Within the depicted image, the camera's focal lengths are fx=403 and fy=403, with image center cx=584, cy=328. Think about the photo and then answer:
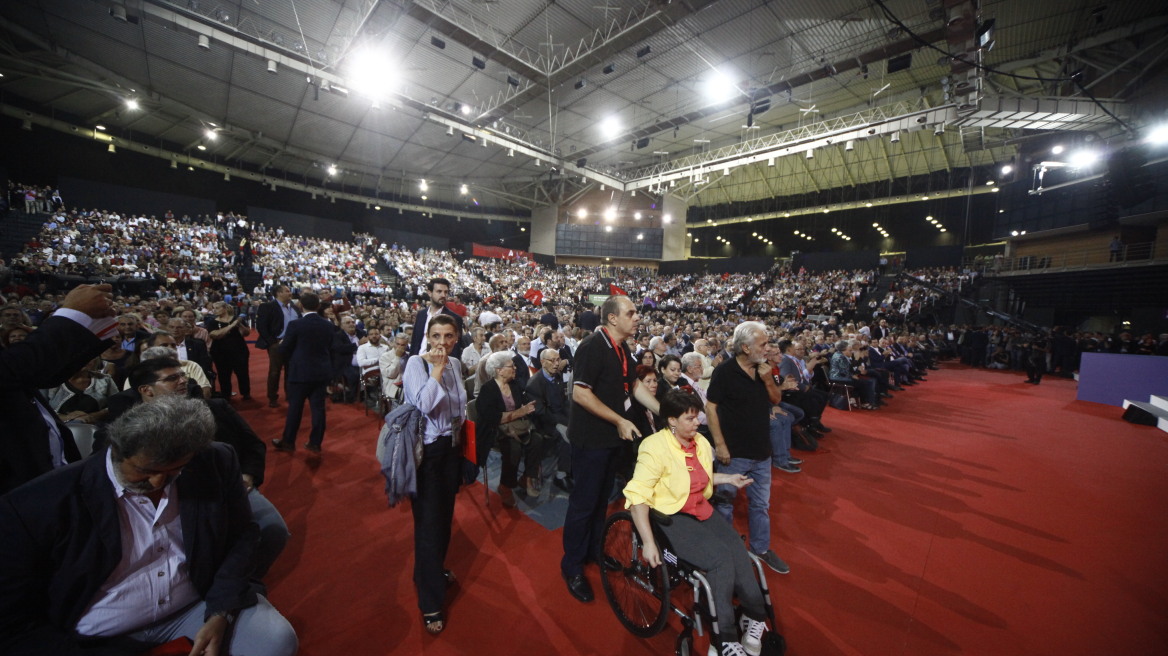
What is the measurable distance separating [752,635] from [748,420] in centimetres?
109

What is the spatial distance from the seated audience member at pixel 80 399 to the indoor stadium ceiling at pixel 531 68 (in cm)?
887

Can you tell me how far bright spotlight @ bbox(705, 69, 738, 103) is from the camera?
1187cm

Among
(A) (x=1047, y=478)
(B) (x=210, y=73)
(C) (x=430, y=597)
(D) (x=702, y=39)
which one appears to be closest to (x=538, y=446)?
(C) (x=430, y=597)

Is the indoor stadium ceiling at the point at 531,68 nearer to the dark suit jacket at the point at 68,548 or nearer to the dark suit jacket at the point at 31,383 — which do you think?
the dark suit jacket at the point at 31,383

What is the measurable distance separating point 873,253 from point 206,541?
26181 mm

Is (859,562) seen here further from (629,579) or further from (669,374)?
(669,374)

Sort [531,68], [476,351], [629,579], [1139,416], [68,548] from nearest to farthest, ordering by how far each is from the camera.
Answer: [68,548], [629,579], [476,351], [1139,416], [531,68]

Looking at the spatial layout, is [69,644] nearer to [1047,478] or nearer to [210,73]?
[1047,478]

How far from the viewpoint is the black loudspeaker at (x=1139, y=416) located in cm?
621

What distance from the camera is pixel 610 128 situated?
15633mm

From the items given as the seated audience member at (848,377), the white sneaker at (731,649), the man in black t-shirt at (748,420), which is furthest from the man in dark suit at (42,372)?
the seated audience member at (848,377)

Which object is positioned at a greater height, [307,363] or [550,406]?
[307,363]

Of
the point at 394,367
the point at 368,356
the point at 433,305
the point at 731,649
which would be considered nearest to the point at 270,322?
the point at 368,356

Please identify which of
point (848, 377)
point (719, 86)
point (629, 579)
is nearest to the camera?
point (629, 579)
